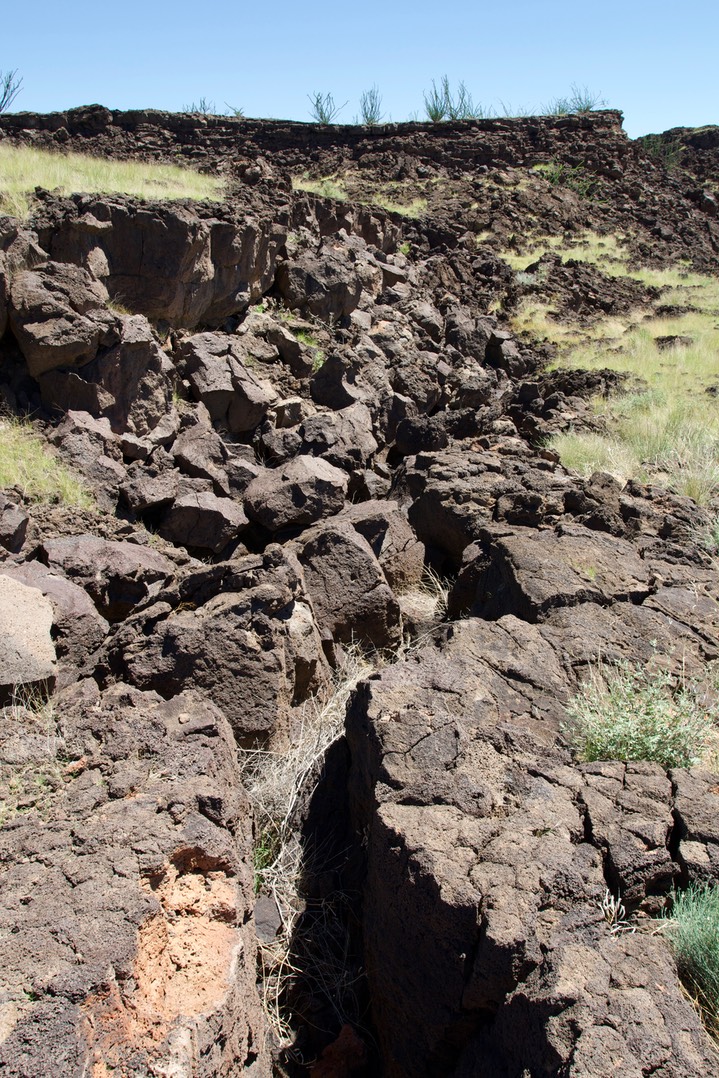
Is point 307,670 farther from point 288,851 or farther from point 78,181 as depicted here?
point 78,181

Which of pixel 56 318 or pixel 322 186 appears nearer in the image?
pixel 56 318

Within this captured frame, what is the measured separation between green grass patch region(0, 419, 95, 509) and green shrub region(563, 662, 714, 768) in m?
3.95

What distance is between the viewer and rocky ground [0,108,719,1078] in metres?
2.23

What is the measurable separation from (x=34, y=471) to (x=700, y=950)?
5.13 meters

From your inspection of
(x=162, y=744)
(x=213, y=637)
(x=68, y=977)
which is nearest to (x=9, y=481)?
(x=213, y=637)

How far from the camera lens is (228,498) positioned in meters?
6.79

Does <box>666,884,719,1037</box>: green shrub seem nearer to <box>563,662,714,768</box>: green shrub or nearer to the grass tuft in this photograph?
<box>563,662,714,768</box>: green shrub

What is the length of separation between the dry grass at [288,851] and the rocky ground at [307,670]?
0.06 m

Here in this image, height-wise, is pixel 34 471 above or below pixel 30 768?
above

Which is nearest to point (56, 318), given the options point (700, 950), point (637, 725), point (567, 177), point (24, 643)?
point (24, 643)

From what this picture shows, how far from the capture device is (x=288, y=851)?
3621mm

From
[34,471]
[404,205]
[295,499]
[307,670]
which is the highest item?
[404,205]

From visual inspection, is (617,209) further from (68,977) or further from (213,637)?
(68,977)

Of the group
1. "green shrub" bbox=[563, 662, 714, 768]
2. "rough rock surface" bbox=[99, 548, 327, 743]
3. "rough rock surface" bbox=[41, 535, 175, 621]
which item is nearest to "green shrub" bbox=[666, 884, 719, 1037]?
"green shrub" bbox=[563, 662, 714, 768]
